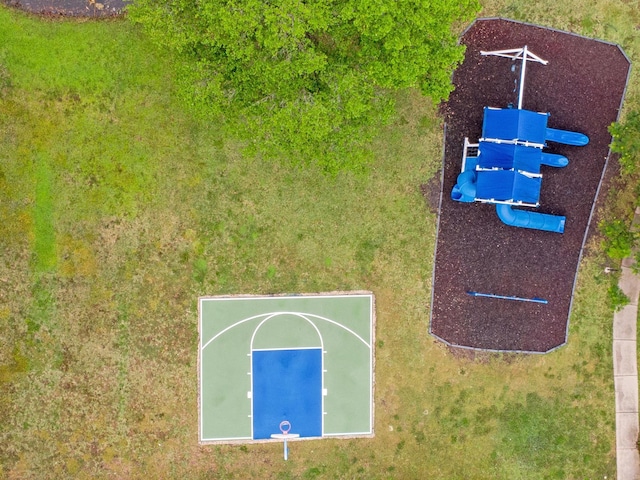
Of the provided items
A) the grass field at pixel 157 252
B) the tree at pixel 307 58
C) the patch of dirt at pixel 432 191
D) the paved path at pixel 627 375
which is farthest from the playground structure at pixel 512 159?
the paved path at pixel 627 375

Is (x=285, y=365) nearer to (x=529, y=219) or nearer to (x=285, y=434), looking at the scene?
(x=285, y=434)

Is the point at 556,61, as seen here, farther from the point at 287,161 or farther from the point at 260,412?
the point at 260,412

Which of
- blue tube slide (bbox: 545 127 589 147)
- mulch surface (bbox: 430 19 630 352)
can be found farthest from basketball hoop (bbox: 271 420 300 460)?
blue tube slide (bbox: 545 127 589 147)

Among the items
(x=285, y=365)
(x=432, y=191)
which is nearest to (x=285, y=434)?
(x=285, y=365)

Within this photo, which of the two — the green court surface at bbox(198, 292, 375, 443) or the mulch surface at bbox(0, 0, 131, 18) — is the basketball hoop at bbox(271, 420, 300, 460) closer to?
the green court surface at bbox(198, 292, 375, 443)

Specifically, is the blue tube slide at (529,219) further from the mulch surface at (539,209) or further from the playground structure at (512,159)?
the mulch surface at (539,209)

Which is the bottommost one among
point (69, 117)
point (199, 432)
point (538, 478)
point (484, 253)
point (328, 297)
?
point (538, 478)

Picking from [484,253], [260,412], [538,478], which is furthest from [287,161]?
[538,478]
